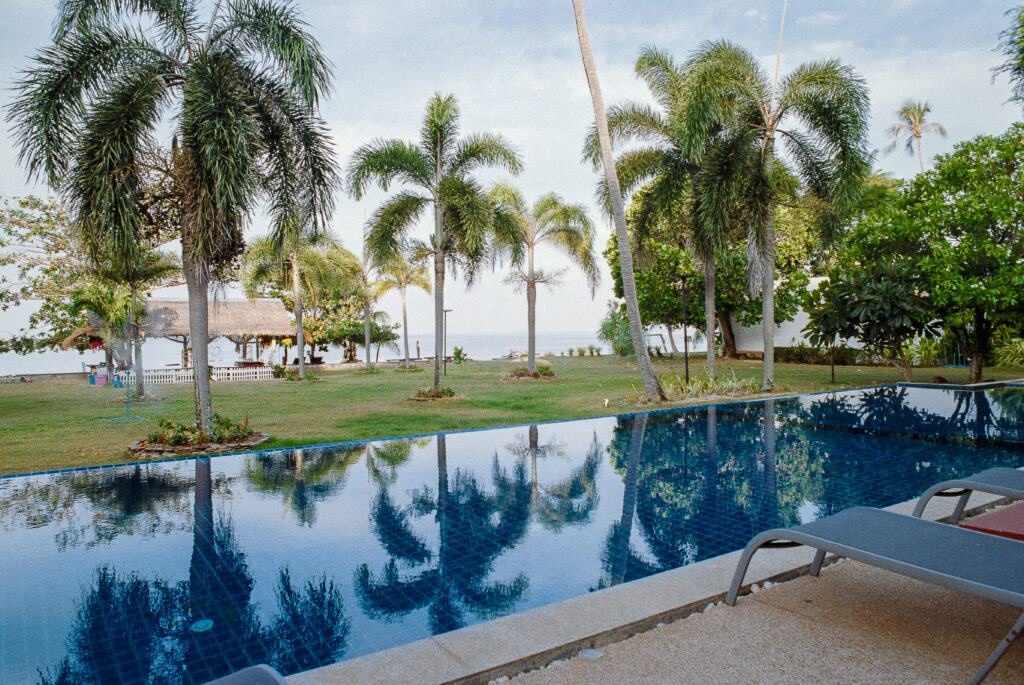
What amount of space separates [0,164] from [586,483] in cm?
2157

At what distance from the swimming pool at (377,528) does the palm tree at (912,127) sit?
33.8 meters

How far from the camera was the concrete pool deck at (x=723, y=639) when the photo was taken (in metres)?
2.33

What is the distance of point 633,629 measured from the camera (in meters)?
2.72

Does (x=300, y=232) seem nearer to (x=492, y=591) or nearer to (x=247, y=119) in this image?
(x=247, y=119)

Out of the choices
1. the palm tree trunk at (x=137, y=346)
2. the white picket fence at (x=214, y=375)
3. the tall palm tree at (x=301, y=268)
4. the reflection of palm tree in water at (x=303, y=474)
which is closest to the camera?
the reflection of palm tree in water at (x=303, y=474)

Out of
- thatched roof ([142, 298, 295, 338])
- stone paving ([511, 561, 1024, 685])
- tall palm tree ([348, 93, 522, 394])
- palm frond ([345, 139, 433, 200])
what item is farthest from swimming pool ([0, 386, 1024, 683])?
thatched roof ([142, 298, 295, 338])

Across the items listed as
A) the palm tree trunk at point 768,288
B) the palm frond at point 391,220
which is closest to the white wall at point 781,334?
the palm tree trunk at point 768,288

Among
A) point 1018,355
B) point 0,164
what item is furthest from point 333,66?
point 1018,355

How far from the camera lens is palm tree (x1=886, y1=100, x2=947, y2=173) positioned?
34.8m

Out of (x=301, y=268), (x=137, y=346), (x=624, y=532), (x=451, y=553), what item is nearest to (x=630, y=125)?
(x=624, y=532)

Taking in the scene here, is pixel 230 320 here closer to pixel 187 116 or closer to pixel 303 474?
pixel 187 116

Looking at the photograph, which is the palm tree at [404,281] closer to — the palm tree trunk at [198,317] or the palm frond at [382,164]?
the palm frond at [382,164]

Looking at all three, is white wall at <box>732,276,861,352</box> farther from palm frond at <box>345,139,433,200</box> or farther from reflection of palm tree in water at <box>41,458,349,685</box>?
reflection of palm tree in water at <box>41,458,349,685</box>

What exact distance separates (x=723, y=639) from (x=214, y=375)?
2409 centimetres
